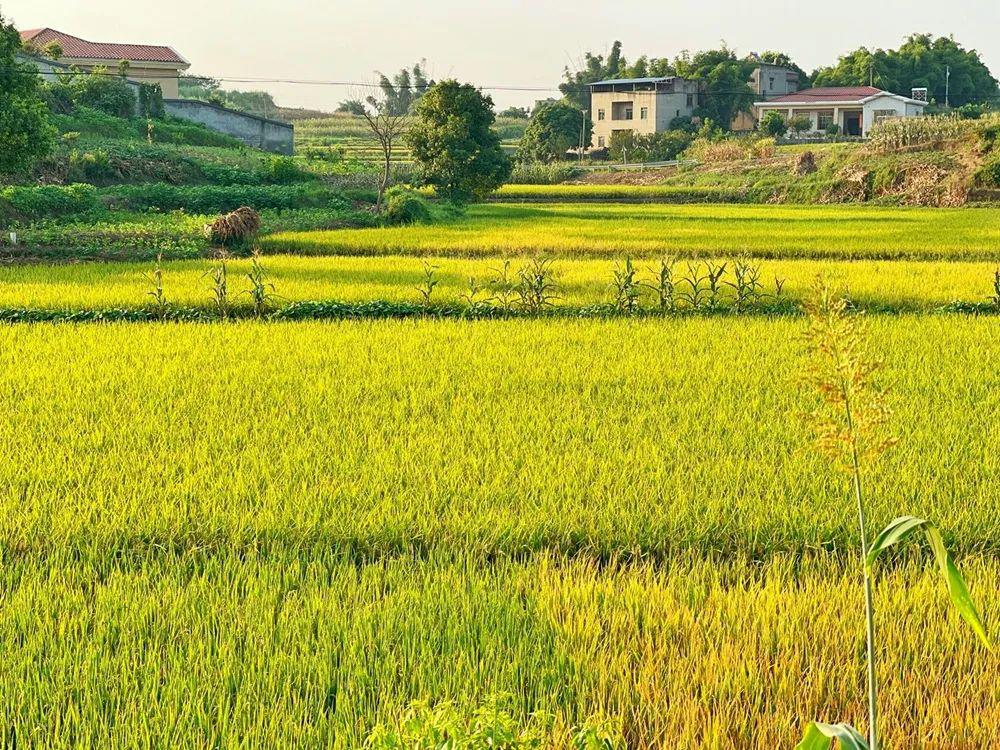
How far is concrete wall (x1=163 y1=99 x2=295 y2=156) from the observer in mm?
40625

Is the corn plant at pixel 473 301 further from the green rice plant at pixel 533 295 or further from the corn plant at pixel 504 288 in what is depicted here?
the green rice plant at pixel 533 295

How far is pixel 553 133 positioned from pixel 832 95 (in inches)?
562

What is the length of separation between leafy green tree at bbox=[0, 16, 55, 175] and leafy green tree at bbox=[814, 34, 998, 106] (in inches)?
1955

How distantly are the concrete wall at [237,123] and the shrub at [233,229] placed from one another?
2380 centimetres

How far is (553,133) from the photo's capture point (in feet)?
169

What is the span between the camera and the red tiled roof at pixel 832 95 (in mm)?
51359

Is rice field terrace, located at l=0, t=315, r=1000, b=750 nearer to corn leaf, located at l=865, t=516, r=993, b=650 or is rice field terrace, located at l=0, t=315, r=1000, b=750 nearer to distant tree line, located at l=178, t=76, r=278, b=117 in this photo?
corn leaf, located at l=865, t=516, r=993, b=650

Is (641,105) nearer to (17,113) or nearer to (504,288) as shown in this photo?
(17,113)

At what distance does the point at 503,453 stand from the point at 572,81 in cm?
7602

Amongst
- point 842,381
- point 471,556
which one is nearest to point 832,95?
point 471,556

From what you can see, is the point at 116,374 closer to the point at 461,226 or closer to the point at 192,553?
the point at 192,553

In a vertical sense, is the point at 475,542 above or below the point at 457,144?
below

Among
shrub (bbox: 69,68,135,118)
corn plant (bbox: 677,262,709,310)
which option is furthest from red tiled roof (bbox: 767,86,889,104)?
corn plant (bbox: 677,262,709,310)

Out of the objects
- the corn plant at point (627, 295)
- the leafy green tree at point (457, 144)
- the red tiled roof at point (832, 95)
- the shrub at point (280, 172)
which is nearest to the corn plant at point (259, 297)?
the corn plant at point (627, 295)
